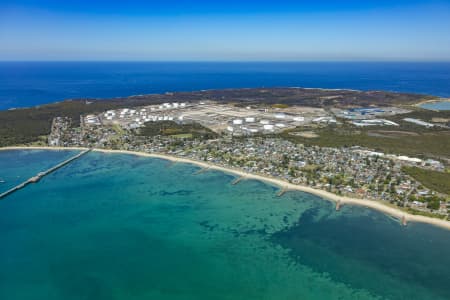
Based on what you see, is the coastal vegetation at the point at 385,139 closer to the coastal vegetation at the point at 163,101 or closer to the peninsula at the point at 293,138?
the peninsula at the point at 293,138

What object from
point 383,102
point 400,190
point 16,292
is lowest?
point 16,292

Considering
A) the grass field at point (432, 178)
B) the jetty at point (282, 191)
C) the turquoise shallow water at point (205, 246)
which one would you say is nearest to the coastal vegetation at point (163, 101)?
the turquoise shallow water at point (205, 246)

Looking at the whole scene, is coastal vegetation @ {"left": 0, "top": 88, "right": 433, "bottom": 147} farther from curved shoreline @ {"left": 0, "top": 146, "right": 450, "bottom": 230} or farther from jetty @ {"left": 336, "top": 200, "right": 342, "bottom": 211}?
jetty @ {"left": 336, "top": 200, "right": 342, "bottom": 211}

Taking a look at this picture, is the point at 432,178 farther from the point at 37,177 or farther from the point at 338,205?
the point at 37,177

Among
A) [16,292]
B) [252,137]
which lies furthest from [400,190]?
[16,292]

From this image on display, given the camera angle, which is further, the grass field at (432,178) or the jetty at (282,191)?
the jetty at (282,191)

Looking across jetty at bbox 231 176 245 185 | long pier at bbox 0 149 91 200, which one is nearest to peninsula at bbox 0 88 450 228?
jetty at bbox 231 176 245 185

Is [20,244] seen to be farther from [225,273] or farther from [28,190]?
[225,273]

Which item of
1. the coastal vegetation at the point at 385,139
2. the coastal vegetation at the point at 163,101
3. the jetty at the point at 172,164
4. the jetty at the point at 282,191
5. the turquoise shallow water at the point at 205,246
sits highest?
the coastal vegetation at the point at 163,101

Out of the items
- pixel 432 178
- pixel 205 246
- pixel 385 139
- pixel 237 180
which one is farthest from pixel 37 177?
pixel 385 139
